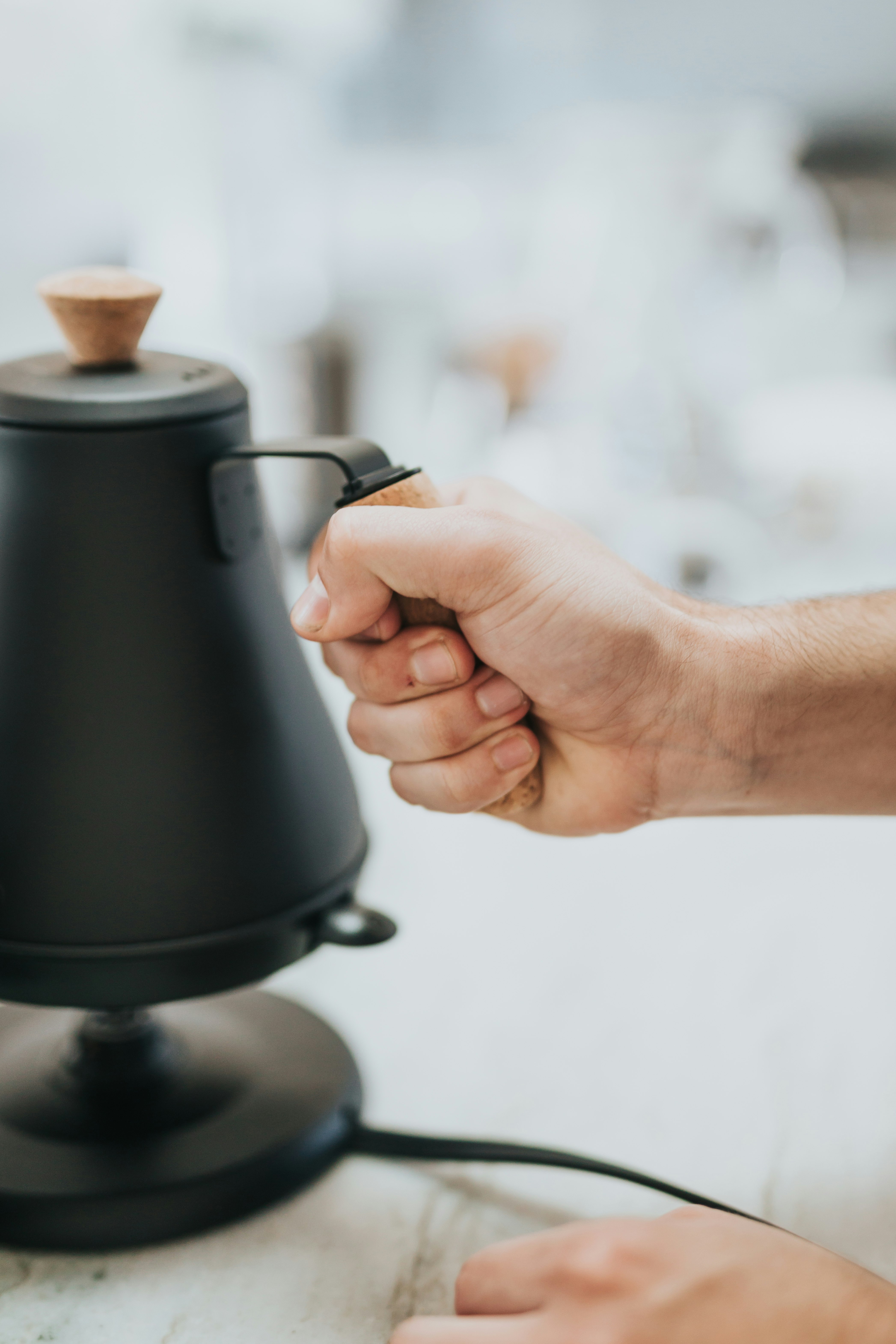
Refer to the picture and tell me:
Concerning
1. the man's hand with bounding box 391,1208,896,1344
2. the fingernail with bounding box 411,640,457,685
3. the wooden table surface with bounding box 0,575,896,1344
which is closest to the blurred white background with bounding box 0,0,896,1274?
the wooden table surface with bounding box 0,575,896,1344

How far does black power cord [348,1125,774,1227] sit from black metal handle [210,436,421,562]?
0.28 meters

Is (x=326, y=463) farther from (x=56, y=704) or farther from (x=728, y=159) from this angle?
(x=56, y=704)

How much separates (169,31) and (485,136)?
79.1 inches

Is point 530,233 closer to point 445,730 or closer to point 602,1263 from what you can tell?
point 445,730

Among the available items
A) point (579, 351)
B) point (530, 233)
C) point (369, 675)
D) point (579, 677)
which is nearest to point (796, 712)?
point (579, 677)

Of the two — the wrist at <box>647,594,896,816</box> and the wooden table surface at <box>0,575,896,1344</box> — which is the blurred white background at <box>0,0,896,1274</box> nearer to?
the wooden table surface at <box>0,575,896,1344</box>

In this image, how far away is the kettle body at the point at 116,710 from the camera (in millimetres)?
404

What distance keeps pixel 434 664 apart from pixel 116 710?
17cm

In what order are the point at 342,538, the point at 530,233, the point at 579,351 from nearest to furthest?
the point at 342,538 < the point at 579,351 < the point at 530,233

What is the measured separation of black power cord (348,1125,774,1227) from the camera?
0.48 metres

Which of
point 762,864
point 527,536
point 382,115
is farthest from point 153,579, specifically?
point 382,115

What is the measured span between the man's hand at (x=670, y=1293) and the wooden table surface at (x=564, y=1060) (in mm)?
62

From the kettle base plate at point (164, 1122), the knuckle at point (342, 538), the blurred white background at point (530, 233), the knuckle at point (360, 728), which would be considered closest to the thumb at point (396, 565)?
the knuckle at point (342, 538)

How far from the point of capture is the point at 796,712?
1.93 feet
